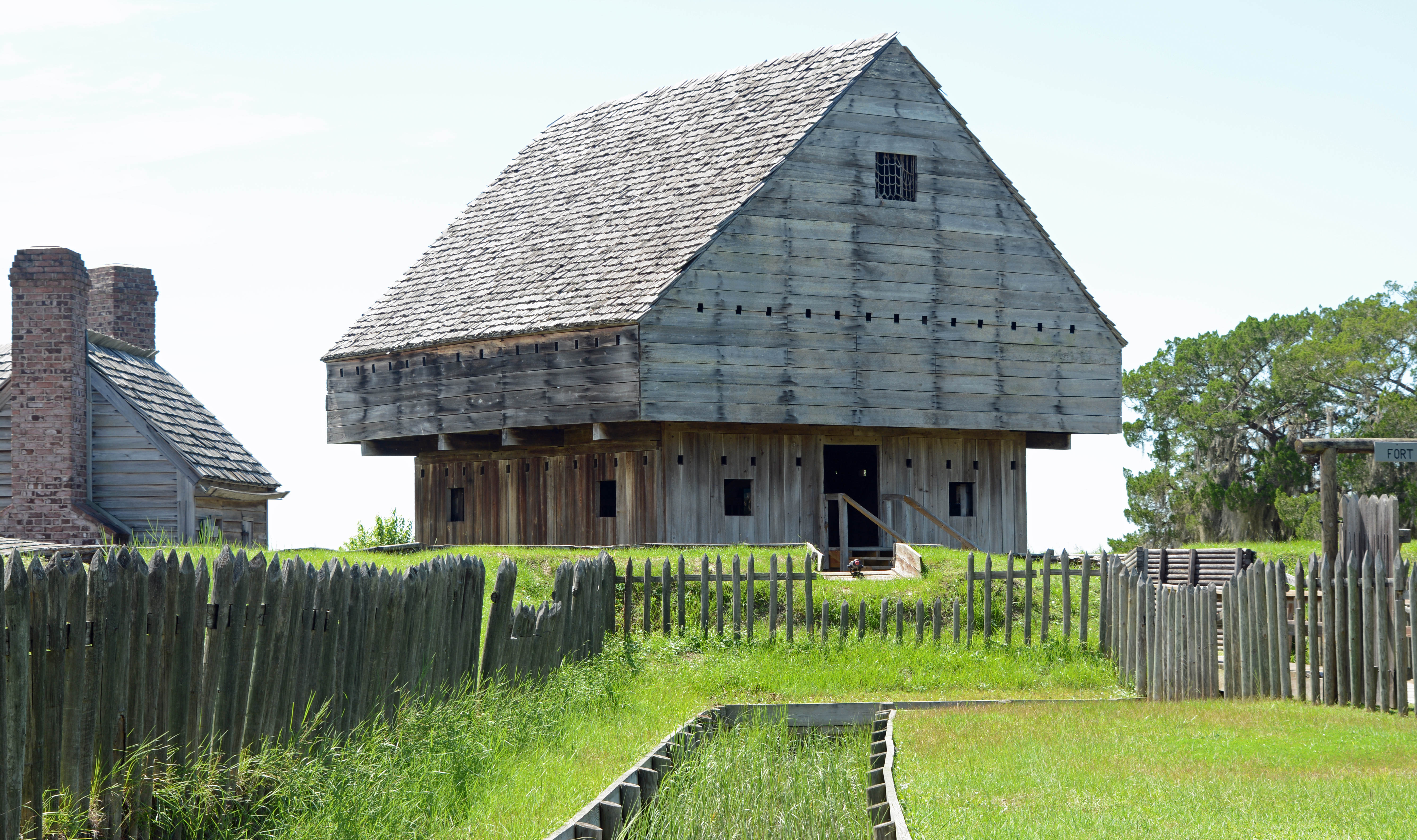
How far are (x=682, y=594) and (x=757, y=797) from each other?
8028mm

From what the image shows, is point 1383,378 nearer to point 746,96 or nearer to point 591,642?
point 746,96

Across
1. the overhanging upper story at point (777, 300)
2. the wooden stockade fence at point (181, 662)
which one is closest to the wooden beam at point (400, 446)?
the overhanging upper story at point (777, 300)

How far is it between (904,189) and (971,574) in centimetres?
1171

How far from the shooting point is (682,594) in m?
19.1

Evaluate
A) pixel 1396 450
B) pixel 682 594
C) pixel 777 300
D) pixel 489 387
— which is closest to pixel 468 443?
pixel 489 387

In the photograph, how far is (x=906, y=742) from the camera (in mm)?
12445

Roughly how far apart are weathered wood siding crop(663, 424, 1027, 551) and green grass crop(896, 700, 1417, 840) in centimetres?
1363

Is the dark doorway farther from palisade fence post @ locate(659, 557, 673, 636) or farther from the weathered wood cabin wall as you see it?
palisade fence post @ locate(659, 557, 673, 636)

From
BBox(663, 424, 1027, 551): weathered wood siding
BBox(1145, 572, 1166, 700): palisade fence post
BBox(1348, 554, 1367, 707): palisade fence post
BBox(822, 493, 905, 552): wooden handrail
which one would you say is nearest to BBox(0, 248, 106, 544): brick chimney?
BBox(663, 424, 1027, 551): weathered wood siding

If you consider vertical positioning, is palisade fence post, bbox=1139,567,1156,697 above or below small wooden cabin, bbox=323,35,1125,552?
below

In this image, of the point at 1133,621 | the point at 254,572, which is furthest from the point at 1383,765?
the point at 254,572

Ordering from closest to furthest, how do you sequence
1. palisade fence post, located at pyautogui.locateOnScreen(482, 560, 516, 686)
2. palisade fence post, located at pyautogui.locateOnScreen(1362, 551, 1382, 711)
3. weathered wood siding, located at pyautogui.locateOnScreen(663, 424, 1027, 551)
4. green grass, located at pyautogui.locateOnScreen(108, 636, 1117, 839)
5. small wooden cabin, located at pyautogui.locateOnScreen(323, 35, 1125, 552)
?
green grass, located at pyautogui.locateOnScreen(108, 636, 1117, 839) < palisade fence post, located at pyautogui.locateOnScreen(482, 560, 516, 686) < palisade fence post, located at pyautogui.locateOnScreen(1362, 551, 1382, 711) < small wooden cabin, located at pyautogui.locateOnScreen(323, 35, 1125, 552) < weathered wood siding, located at pyautogui.locateOnScreen(663, 424, 1027, 551)

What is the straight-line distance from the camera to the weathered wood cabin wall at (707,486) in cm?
2806

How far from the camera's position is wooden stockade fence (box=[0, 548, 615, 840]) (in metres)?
7.27
